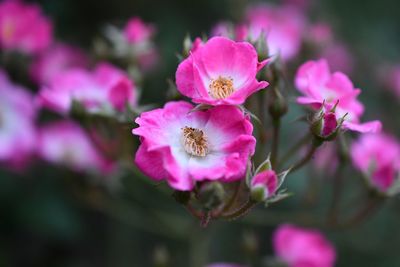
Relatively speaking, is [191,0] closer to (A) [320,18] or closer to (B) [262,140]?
(A) [320,18]

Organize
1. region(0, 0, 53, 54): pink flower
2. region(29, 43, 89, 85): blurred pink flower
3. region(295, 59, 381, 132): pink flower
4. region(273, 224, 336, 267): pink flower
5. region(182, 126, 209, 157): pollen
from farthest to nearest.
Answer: region(29, 43, 89, 85): blurred pink flower
region(0, 0, 53, 54): pink flower
region(273, 224, 336, 267): pink flower
region(295, 59, 381, 132): pink flower
region(182, 126, 209, 157): pollen

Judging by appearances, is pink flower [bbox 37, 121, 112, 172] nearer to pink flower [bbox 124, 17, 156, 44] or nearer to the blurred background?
the blurred background

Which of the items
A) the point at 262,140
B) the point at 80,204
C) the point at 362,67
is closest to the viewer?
the point at 262,140

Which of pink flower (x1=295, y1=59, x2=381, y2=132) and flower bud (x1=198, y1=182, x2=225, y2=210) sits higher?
pink flower (x1=295, y1=59, x2=381, y2=132)

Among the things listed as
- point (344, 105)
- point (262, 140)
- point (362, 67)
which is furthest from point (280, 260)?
point (362, 67)

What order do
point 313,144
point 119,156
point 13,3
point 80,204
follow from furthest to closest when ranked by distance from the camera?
point 80,204
point 13,3
point 119,156
point 313,144

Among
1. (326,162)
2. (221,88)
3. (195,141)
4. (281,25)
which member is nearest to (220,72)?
(221,88)

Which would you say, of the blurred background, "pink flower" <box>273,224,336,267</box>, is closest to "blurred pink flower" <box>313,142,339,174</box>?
the blurred background
